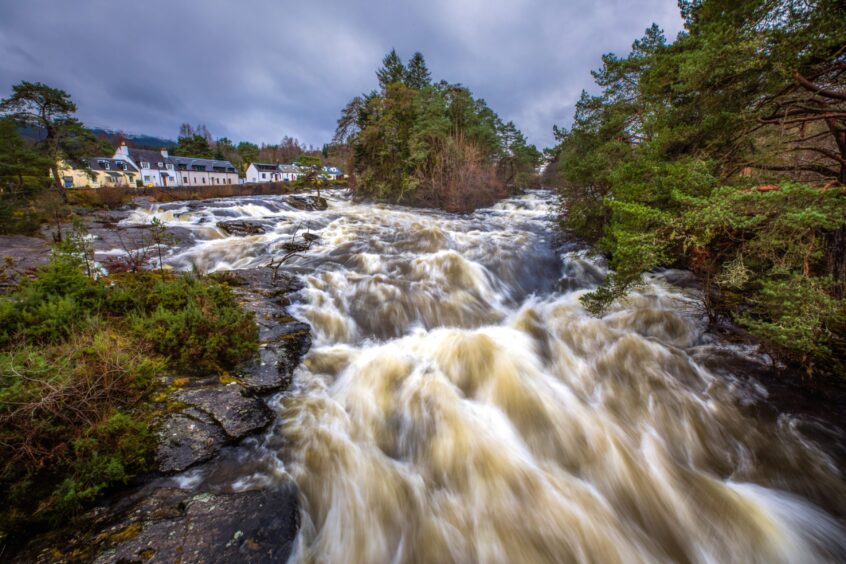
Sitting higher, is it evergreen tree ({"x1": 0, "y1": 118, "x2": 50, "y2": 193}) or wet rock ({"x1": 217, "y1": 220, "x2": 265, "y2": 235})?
evergreen tree ({"x1": 0, "y1": 118, "x2": 50, "y2": 193})

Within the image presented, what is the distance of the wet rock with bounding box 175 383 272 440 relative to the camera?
3.62m

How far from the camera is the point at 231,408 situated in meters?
3.77

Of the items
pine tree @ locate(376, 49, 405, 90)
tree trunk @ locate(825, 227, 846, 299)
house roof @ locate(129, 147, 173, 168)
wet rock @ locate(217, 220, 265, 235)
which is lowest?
wet rock @ locate(217, 220, 265, 235)

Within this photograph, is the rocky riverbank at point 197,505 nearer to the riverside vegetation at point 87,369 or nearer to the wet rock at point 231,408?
the wet rock at point 231,408

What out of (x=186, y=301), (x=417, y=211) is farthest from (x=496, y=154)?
(x=186, y=301)

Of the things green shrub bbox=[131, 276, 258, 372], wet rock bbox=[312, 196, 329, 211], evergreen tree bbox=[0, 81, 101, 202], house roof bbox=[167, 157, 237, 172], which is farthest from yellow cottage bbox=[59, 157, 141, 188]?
green shrub bbox=[131, 276, 258, 372]

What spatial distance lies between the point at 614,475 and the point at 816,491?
6.78ft

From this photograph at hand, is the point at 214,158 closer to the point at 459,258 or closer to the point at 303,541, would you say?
the point at 459,258

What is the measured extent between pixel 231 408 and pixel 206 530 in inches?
56.5

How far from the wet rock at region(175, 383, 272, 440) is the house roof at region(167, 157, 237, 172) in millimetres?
65635

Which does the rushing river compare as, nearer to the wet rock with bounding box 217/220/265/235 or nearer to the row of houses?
the wet rock with bounding box 217/220/265/235

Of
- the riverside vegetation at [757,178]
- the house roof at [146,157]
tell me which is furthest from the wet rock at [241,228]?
the house roof at [146,157]

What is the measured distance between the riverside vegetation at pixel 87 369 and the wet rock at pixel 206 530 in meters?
0.49

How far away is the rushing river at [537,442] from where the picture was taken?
128 inches
